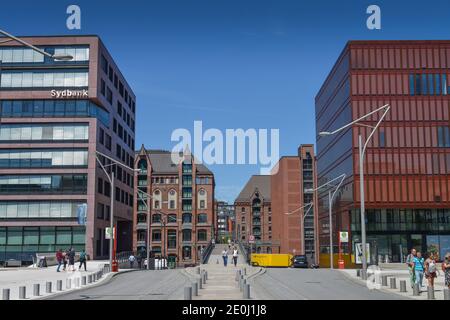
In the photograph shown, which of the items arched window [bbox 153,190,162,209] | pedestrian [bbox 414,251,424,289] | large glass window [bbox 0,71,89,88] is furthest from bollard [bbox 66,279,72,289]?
arched window [bbox 153,190,162,209]

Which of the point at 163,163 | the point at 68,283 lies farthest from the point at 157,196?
the point at 68,283

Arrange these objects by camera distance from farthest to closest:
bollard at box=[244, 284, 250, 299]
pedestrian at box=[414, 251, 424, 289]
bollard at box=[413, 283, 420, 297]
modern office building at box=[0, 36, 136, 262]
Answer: modern office building at box=[0, 36, 136, 262], pedestrian at box=[414, 251, 424, 289], bollard at box=[413, 283, 420, 297], bollard at box=[244, 284, 250, 299]

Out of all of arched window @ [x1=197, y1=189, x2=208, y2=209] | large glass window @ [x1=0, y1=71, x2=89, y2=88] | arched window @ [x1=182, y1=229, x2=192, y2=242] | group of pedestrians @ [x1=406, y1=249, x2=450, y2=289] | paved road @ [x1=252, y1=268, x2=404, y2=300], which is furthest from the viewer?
arched window @ [x1=197, y1=189, x2=208, y2=209]

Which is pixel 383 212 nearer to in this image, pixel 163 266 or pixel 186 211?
pixel 163 266

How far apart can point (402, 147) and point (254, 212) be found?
318 feet

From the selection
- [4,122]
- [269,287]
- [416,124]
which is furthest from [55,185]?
[269,287]

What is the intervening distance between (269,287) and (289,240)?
104 m

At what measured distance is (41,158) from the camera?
76.0 metres

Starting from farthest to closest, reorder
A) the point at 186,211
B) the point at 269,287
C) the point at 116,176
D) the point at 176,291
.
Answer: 1. the point at 186,211
2. the point at 116,176
3. the point at 269,287
4. the point at 176,291

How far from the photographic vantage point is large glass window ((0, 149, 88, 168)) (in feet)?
248

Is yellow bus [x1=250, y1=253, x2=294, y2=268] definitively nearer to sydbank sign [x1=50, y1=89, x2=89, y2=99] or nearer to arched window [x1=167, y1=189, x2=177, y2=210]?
sydbank sign [x1=50, y1=89, x2=89, y2=99]

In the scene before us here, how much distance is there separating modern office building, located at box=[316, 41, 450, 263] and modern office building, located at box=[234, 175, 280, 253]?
9000 centimetres

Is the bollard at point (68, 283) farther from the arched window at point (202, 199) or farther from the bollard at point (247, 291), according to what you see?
the arched window at point (202, 199)

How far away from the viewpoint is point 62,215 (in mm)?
74375
